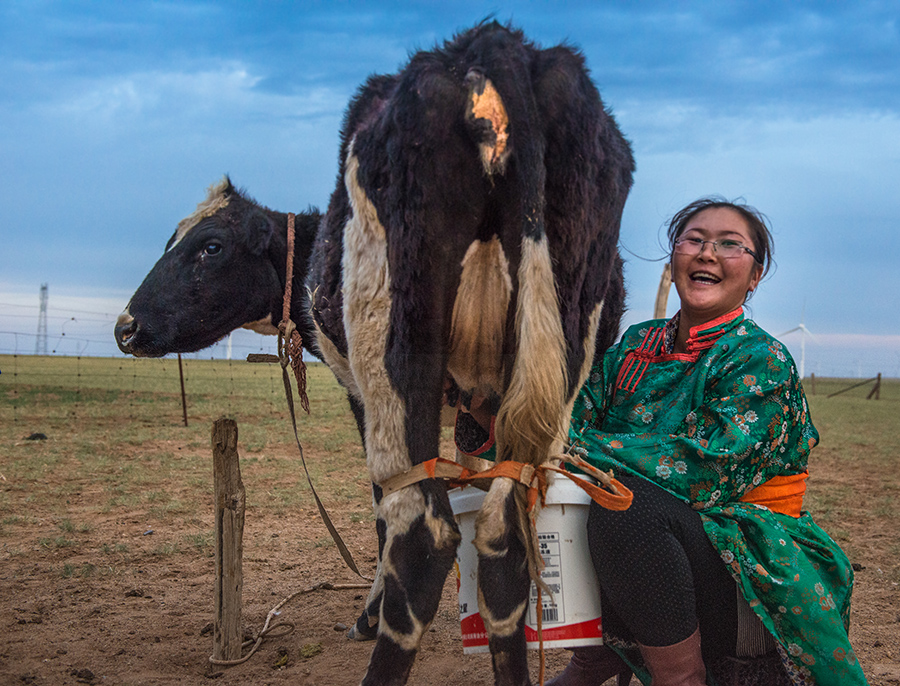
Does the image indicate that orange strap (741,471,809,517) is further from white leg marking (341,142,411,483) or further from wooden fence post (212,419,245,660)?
wooden fence post (212,419,245,660)

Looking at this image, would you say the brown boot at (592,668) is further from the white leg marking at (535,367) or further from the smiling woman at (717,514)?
the white leg marking at (535,367)

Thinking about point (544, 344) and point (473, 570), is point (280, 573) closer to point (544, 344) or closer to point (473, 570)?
point (473, 570)

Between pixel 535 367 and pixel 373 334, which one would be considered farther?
pixel 373 334

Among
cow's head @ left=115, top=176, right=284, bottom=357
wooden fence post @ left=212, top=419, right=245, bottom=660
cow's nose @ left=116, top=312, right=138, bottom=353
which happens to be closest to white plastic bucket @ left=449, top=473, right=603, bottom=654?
wooden fence post @ left=212, top=419, right=245, bottom=660

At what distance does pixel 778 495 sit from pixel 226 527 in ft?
6.95

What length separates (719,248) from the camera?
2332 millimetres

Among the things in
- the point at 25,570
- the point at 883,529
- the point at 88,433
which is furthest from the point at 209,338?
the point at 88,433

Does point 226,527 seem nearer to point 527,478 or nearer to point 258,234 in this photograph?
point 527,478

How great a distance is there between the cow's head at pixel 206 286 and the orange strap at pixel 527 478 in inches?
85.6

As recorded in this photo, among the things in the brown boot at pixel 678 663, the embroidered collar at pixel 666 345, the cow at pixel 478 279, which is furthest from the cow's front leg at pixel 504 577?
the embroidered collar at pixel 666 345

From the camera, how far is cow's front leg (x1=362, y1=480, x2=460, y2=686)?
206 centimetres

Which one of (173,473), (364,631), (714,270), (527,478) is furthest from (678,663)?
(173,473)

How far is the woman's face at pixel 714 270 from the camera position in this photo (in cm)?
233

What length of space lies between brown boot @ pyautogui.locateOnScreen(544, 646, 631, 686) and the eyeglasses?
1424 millimetres
